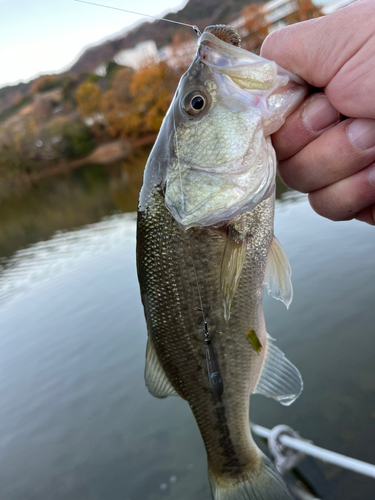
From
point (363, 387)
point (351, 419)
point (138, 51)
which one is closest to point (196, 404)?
point (351, 419)

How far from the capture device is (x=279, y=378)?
205 cm

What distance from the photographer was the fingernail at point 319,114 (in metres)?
1.52

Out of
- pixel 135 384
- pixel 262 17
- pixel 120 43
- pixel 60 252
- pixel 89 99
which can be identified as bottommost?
pixel 135 384

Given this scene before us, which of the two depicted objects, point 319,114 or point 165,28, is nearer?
point 319,114

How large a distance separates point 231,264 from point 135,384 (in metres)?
4.88

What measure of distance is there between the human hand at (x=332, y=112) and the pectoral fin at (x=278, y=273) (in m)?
0.34

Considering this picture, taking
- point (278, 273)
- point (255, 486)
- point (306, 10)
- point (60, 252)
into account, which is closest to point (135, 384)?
point (255, 486)

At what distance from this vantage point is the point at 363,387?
4367 mm

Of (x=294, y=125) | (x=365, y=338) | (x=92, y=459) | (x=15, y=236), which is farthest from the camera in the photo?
(x=15, y=236)

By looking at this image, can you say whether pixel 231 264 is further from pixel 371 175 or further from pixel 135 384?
pixel 135 384

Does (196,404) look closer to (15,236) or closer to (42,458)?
(42,458)

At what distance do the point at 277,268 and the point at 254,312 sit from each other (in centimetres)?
27

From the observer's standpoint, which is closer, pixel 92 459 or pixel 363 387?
pixel 363 387

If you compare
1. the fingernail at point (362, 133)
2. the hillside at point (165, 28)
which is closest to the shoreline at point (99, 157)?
the hillside at point (165, 28)
